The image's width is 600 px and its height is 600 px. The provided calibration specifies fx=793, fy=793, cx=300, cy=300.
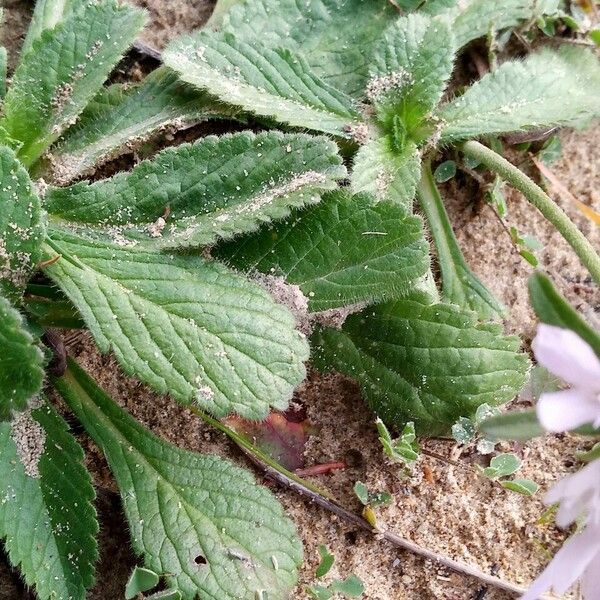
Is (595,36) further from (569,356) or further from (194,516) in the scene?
(194,516)

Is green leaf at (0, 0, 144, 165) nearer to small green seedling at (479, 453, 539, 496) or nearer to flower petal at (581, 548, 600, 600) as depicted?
small green seedling at (479, 453, 539, 496)

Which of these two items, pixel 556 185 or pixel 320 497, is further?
pixel 556 185

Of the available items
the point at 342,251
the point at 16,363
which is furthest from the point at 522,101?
the point at 16,363

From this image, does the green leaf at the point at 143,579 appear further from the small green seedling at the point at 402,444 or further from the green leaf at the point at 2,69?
the green leaf at the point at 2,69

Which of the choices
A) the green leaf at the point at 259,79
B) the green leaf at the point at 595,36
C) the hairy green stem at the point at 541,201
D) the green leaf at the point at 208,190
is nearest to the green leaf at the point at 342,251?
the green leaf at the point at 208,190

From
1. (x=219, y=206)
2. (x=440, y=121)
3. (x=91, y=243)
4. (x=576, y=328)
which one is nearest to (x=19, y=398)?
(x=91, y=243)

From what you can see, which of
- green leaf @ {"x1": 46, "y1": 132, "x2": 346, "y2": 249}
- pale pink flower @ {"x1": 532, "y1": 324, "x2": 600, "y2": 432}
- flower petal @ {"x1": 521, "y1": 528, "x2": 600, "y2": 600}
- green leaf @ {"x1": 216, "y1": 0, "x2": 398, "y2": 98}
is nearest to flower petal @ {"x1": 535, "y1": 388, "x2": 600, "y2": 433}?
pale pink flower @ {"x1": 532, "y1": 324, "x2": 600, "y2": 432}

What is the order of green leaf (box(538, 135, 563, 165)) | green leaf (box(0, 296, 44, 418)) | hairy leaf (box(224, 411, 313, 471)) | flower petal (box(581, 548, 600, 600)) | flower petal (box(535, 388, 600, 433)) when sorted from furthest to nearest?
green leaf (box(538, 135, 563, 165)), hairy leaf (box(224, 411, 313, 471)), green leaf (box(0, 296, 44, 418)), flower petal (box(581, 548, 600, 600)), flower petal (box(535, 388, 600, 433))
